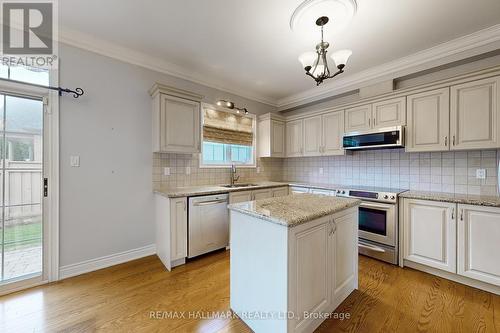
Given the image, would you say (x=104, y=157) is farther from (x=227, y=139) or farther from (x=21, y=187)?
(x=227, y=139)

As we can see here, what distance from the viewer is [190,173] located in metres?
3.30

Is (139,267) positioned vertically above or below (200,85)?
below

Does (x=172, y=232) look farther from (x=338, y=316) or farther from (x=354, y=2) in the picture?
(x=354, y=2)

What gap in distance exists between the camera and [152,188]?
292cm

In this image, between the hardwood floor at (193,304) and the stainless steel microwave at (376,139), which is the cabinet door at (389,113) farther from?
the hardwood floor at (193,304)

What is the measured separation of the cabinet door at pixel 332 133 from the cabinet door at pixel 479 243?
1.63m

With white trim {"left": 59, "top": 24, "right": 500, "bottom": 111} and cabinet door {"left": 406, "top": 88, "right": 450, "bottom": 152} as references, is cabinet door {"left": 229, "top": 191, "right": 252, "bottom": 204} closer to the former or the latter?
white trim {"left": 59, "top": 24, "right": 500, "bottom": 111}

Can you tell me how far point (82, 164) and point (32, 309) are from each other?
54.2 inches

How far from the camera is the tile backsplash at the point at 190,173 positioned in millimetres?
2982

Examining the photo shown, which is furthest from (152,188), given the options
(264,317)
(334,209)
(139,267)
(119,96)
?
(334,209)

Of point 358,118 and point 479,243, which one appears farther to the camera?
point 358,118

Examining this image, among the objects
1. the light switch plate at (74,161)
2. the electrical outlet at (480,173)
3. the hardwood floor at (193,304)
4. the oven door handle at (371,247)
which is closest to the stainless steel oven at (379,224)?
the oven door handle at (371,247)

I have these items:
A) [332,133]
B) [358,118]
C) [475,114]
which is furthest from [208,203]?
[475,114]

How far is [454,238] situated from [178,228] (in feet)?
9.87
